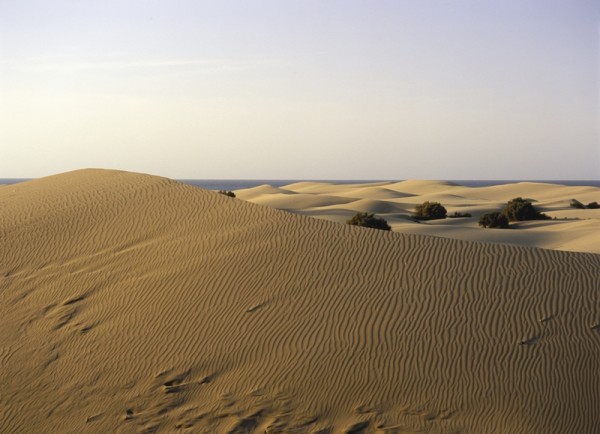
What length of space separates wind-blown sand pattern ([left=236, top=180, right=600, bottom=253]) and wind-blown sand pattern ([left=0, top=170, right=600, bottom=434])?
31.4ft

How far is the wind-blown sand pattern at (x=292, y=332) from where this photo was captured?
7.48 meters

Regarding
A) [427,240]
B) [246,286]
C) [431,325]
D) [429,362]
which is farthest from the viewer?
[427,240]

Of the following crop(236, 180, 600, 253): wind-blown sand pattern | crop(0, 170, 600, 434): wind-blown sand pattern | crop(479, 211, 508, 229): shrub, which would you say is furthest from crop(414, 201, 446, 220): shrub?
crop(0, 170, 600, 434): wind-blown sand pattern

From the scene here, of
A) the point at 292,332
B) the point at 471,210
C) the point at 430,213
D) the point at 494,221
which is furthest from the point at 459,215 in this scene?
the point at 292,332

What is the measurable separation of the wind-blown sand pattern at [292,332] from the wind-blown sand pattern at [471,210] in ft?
31.4

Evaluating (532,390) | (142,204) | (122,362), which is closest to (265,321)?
(122,362)

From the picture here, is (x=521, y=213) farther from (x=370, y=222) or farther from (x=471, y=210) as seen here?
(x=370, y=222)

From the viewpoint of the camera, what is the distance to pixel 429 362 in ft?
26.6

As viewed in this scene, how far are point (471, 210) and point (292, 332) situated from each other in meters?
27.7

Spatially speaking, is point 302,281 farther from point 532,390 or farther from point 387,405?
point 532,390

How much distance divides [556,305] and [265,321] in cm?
353

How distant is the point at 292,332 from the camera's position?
8.72 m

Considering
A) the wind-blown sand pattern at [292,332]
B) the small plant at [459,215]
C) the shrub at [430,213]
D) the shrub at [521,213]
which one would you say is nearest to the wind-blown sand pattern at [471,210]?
the small plant at [459,215]

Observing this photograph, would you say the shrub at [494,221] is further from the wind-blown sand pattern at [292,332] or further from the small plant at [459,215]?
the wind-blown sand pattern at [292,332]
